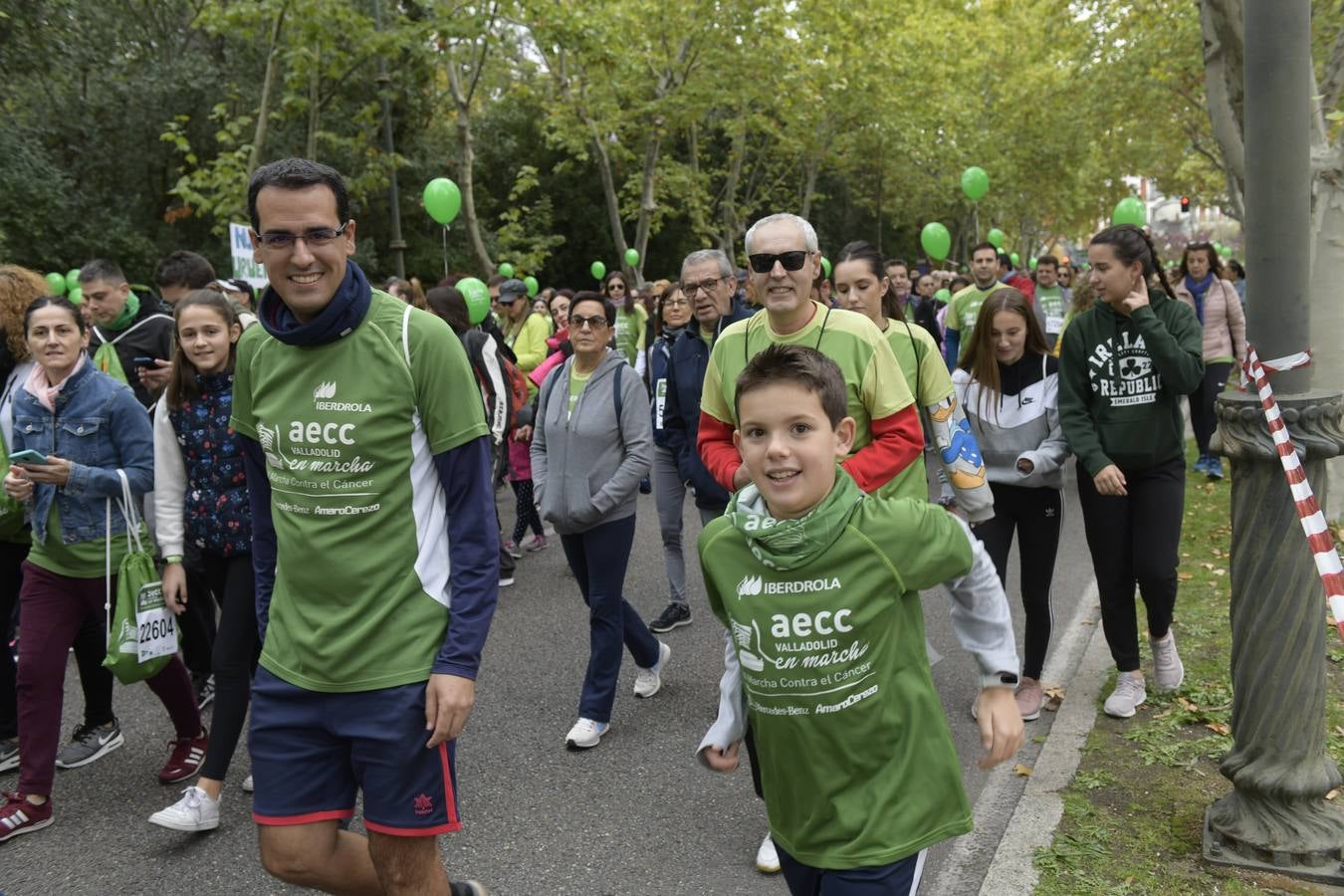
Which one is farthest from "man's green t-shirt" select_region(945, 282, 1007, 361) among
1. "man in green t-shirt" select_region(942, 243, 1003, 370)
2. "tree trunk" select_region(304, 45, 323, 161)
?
"tree trunk" select_region(304, 45, 323, 161)

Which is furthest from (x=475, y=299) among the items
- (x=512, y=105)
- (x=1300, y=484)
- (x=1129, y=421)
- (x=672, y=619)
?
(x=512, y=105)

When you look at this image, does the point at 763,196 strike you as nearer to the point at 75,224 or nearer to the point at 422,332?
the point at 75,224

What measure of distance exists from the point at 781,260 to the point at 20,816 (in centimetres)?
345

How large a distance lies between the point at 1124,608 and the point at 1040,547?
430 millimetres

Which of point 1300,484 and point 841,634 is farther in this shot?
point 1300,484

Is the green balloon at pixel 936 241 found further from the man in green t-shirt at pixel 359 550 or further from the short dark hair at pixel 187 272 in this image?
the man in green t-shirt at pixel 359 550

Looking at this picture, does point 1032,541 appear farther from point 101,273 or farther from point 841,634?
point 101,273

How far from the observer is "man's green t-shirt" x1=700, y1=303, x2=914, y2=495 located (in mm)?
3559

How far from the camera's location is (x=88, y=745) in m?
4.99

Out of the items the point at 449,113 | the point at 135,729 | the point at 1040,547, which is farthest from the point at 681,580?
the point at 449,113

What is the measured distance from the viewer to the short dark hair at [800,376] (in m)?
2.35

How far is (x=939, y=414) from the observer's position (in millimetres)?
4043

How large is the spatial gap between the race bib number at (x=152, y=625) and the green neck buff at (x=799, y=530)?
2787 millimetres

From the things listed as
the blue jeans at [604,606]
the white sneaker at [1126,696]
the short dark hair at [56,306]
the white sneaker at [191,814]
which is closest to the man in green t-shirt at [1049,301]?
the white sneaker at [1126,696]
